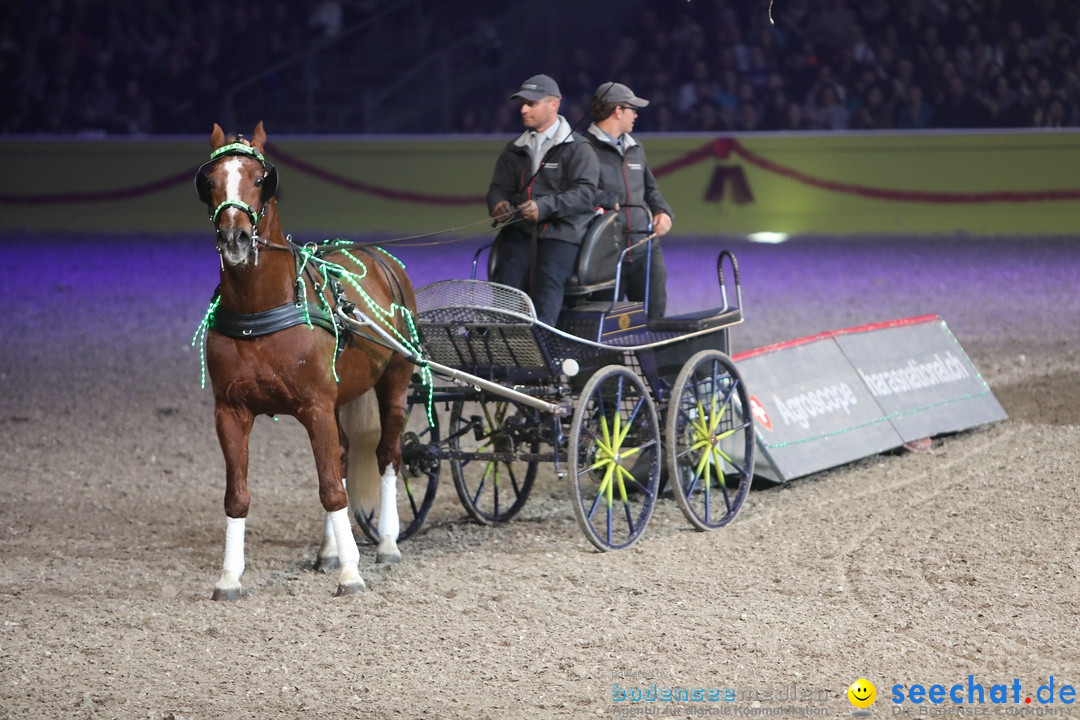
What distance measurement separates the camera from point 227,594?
5.19m

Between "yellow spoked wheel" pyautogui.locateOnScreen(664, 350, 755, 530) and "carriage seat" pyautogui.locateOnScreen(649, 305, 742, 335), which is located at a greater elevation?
"carriage seat" pyautogui.locateOnScreen(649, 305, 742, 335)

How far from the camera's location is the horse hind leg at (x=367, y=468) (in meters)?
5.72

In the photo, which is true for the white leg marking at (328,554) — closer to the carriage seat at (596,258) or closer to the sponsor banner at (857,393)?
the carriage seat at (596,258)

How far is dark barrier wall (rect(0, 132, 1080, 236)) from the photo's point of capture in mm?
15875

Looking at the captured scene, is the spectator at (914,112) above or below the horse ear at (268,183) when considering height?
above

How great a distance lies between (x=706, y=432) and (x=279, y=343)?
2.27 meters

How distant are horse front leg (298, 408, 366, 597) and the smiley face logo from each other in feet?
6.69

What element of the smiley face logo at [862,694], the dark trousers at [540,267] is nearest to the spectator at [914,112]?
the dark trousers at [540,267]

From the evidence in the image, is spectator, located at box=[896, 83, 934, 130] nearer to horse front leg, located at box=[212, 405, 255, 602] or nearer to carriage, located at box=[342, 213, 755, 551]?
carriage, located at box=[342, 213, 755, 551]

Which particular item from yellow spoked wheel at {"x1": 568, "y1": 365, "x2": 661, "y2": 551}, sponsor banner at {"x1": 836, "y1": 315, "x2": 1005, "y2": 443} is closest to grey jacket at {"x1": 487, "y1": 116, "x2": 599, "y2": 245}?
yellow spoked wheel at {"x1": 568, "y1": 365, "x2": 661, "y2": 551}

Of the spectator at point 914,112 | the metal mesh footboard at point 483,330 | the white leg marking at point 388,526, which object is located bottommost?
the white leg marking at point 388,526

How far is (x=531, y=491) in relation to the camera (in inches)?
278

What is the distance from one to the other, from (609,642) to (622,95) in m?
3.19

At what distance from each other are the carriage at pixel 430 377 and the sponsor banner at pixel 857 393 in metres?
0.32
